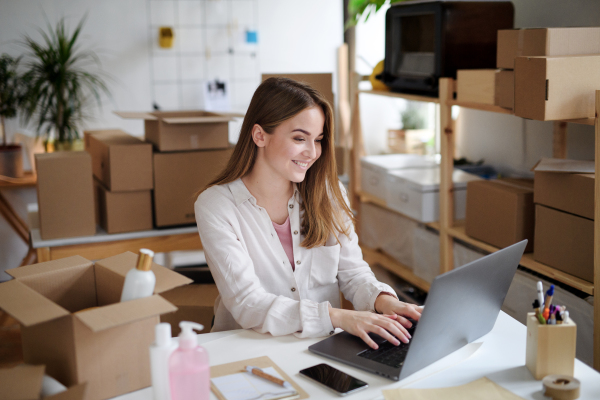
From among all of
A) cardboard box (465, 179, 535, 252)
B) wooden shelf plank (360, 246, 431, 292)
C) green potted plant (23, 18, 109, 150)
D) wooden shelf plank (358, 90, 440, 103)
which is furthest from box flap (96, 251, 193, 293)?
green potted plant (23, 18, 109, 150)

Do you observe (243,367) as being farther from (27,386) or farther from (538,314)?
(538,314)

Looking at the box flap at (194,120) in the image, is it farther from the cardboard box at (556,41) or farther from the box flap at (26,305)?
the box flap at (26,305)

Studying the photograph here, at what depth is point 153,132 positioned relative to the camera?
8.36 feet

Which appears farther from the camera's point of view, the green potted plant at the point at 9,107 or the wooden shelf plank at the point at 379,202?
the green potted plant at the point at 9,107

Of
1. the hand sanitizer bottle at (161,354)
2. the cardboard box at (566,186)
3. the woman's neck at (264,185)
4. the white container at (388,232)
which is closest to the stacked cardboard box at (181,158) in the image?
the woman's neck at (264,185)

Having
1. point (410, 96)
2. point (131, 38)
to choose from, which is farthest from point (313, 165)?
point (131, 38)

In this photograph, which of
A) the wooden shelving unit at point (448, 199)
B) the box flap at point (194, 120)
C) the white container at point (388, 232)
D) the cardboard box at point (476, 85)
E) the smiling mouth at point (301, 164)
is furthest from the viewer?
the white container at point (388, 232)

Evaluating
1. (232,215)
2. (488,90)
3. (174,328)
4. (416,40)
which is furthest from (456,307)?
(416,40)

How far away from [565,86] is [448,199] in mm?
951

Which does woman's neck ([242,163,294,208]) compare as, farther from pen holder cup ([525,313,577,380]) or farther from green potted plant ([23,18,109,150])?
green potted plant ([23,18,109,150])

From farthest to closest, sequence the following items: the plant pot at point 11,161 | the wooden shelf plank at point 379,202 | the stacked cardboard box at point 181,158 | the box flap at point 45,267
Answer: the plant pot at point 11,161, the wooden shelf plank at point 379,202, the stacked cardboard box at point 181,158, the box flap at point 45,267

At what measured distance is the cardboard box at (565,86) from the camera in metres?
1.72

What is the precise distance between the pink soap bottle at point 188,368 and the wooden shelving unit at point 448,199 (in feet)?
4.11

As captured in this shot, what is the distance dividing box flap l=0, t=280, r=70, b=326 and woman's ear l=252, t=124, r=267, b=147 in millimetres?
757
